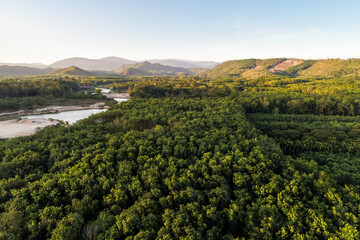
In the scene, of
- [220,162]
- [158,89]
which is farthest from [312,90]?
[220,162]

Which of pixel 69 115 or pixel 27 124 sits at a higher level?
pixel 27 124

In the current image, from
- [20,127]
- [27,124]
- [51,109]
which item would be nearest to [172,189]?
[20,127]

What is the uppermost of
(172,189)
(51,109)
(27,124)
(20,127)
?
(51,109)

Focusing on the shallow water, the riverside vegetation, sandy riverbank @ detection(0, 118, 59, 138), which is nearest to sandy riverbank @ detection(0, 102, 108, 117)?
the shallow water

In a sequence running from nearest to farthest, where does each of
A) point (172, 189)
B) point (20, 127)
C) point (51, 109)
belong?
1. point (172, 189)
2. point (20, 127)
3. point (51, 109)

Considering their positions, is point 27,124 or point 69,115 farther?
point 69,115

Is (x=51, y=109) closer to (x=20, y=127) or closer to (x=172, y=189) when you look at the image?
(x=20, y=127)

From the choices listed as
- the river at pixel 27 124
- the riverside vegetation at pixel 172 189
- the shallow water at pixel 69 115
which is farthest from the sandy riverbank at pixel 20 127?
→ the riverside vegetation at pixel 172 189

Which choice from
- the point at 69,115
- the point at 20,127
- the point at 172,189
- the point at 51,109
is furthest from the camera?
the point at 51,109

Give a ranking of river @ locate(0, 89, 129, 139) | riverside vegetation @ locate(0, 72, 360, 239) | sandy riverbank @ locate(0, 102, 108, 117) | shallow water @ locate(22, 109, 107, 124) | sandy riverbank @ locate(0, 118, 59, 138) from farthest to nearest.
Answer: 1. sandy riverbank @ locate(0, 102, 108, 117)
2. shallow water @ locate(22, 109, 107, 124)
3. river @ locate(0, 89, 129, 139)
4. sandy riverbank @ locate(0, 118, 59, 138)
5. riverside vegetation @ locate(0, 72, 360, 239)

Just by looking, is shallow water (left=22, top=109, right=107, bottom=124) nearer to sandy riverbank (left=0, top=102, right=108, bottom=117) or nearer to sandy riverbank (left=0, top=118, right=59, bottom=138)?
sandy riverbank (left=0, top=102, right=108, bottom=117)
